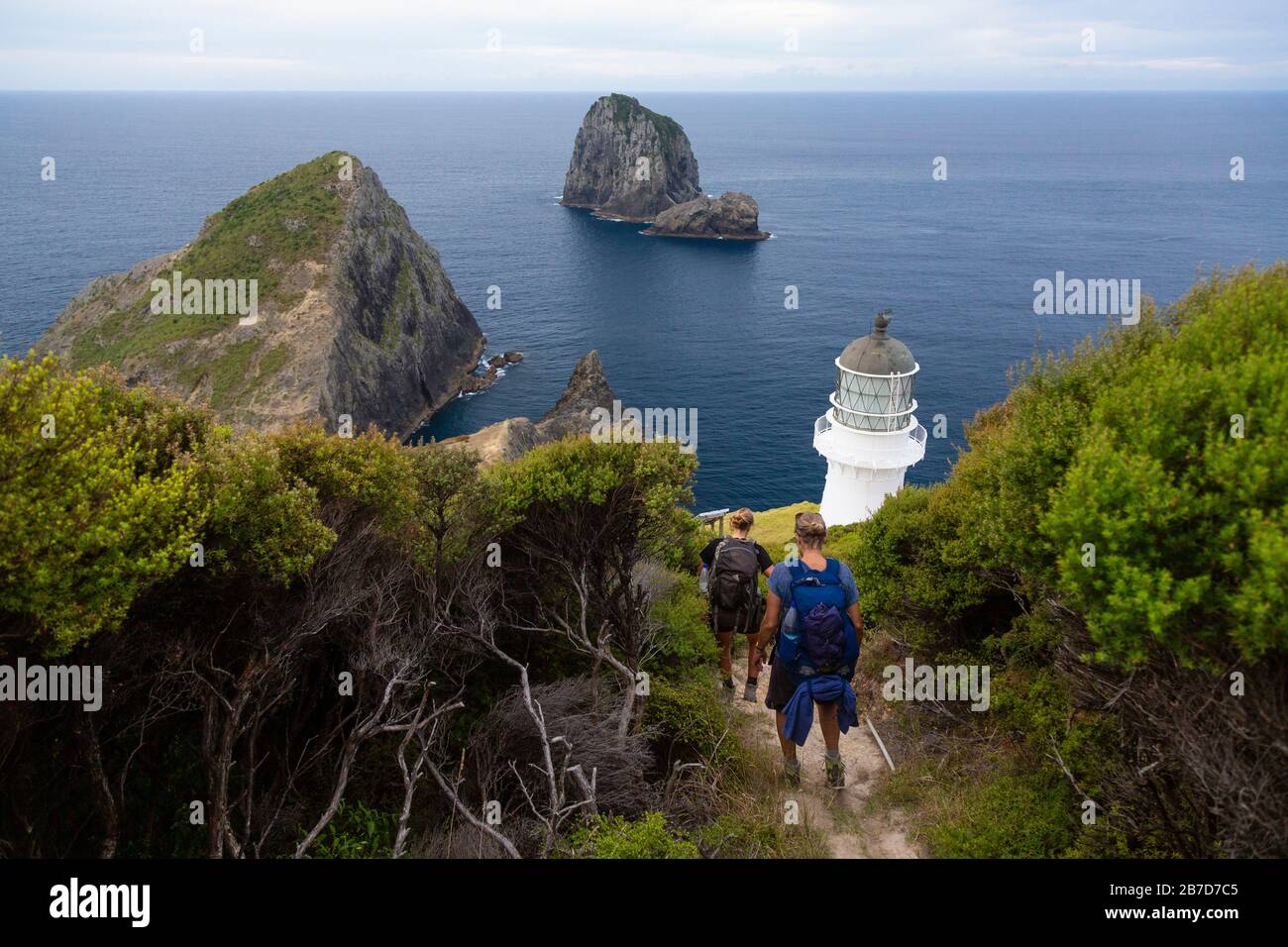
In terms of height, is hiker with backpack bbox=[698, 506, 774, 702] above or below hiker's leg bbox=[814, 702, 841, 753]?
above

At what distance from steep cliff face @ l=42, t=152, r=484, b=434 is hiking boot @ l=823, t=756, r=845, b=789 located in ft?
190

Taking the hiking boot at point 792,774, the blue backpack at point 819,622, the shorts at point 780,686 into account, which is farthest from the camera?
the hiking boot at point 792,774

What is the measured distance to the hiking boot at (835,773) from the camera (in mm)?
9398

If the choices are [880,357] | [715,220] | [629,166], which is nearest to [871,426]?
[880,357]

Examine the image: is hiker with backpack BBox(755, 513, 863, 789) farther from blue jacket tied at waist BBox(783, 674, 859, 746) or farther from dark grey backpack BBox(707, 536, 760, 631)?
dark grey backpack BBox(707, 536, 760, 631)

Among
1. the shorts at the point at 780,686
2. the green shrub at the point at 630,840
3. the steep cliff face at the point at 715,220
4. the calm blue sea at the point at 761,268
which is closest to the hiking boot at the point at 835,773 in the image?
the shorts at the point at 780,686

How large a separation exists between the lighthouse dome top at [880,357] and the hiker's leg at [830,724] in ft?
58.9

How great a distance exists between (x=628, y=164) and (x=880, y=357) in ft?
464

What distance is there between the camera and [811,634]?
27.3ft

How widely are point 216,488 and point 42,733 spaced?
3399mm

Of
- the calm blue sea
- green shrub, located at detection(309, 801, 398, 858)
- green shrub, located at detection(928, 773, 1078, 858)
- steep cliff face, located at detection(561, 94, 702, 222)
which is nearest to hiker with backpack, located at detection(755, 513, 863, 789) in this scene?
green shrub, located at detection(928, 773, 1078, 858)

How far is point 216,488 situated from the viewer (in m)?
8.56

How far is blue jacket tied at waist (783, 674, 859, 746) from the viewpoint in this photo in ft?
28.3

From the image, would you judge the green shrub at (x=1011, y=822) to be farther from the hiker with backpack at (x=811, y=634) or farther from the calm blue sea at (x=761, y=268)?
the calm blue sea at (x=761, y=268)
